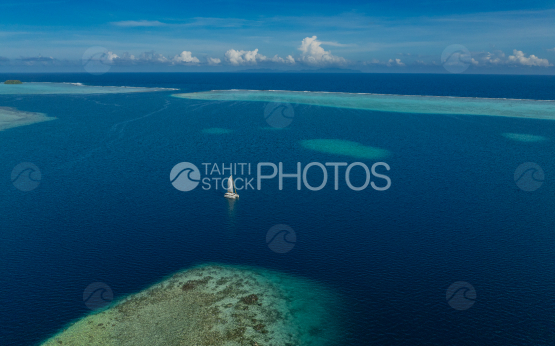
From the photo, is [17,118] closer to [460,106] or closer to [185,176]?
[185,176]

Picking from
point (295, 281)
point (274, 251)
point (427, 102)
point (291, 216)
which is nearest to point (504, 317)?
point (295, 281)

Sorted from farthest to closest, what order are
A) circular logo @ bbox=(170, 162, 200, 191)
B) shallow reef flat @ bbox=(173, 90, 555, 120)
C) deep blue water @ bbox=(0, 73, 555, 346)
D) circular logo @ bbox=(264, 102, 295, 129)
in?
shallow reef flat @ bbox=(173, 90, 555, 120) < circular logo @ bbox=(264, 102, 295, 129) < circular logo @ bbox=(170, 162, 200, 191) < deep blue water @ bbox=(0, 73, 555, 346)

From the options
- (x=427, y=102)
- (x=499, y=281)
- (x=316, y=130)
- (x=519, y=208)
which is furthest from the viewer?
(x=427, y=102)

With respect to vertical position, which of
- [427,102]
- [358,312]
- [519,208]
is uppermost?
[427,102]

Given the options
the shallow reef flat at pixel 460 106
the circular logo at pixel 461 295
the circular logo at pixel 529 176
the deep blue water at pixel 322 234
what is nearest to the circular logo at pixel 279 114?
the shallow reef flat at pixel 460 106

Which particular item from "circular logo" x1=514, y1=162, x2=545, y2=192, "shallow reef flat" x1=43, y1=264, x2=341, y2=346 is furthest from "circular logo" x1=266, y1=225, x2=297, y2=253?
"circular logo" x1=514, y1=162, x2=545, y2=192

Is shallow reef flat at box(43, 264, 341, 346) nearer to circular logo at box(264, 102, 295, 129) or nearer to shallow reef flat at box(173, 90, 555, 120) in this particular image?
circular logo at box(264, 102, 295, 129)

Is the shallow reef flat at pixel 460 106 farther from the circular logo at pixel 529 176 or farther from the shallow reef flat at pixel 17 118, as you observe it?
the shallow reef flat at pixel 17 118

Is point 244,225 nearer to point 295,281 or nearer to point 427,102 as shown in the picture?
point 295,281
